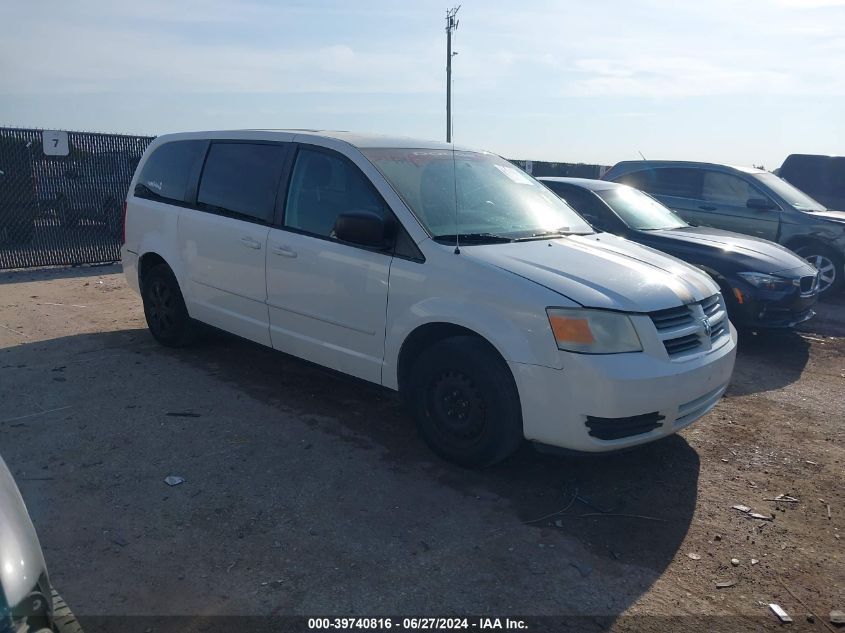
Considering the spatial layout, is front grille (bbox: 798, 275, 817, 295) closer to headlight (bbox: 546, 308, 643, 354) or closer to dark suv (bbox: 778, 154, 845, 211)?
headlight (bbox: 546, 308, 643, 354)

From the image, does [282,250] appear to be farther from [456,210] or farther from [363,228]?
[456,210]

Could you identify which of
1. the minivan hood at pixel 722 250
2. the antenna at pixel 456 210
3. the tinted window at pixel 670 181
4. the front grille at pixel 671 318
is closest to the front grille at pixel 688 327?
the front grille at pixel 671 318

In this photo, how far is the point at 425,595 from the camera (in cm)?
311

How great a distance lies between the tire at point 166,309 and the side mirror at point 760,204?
24.4 feet

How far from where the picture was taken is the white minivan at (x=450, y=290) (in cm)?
379

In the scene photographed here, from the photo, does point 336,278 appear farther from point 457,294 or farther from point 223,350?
point 223,350

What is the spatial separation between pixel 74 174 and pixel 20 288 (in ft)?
7.79

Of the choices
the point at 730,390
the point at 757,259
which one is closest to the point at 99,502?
the point at 730,390

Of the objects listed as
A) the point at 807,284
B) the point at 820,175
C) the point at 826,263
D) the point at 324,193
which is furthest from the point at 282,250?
the point at 820,175

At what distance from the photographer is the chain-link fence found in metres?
10.6

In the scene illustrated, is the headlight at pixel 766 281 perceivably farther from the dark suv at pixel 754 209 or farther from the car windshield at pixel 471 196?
the dark suv at pixel 754 209

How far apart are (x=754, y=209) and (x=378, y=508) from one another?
799 centimetres

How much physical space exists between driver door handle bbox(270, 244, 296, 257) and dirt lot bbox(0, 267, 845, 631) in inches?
35.1

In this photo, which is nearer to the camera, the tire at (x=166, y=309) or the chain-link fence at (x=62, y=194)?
the tire at (x=166, y=309)
